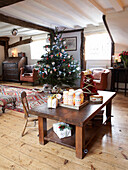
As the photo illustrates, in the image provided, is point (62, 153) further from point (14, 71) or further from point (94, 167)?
point (14, 71)

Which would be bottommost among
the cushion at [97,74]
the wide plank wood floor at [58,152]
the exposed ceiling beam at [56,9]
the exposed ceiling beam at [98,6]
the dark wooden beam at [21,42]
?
the wide plank wood floor at [58,152]

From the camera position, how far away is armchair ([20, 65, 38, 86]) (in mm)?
6277

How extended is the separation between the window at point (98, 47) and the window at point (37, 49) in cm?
255

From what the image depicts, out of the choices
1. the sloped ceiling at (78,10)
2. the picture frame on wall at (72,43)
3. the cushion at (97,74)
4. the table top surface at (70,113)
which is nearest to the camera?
the table top surface at (70,113)

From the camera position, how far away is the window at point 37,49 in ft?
24.3

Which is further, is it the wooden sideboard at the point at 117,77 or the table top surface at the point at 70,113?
the wooden sideboard at the point at 117,77

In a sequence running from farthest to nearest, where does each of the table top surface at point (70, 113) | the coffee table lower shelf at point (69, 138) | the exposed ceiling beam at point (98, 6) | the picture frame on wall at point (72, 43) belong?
the picture frame on wall at point (72, 43) → the exposed ceiling beam at point (98, 6) → the coffee table lower shelf at point (69, 138) → the table top surface at point (70, 113)

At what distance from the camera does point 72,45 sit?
238 inches

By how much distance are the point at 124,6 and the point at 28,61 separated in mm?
5449

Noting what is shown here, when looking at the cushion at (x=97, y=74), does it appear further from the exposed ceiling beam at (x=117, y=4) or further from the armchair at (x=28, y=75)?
the armchair at (x=28, y=75)

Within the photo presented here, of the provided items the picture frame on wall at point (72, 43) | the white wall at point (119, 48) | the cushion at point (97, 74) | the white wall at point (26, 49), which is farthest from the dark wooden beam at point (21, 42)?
the white wall at point (119, 48)

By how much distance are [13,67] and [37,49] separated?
4.89 ft

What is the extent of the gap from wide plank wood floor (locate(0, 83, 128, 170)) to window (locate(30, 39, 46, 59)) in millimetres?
5520

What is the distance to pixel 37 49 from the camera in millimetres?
7594
